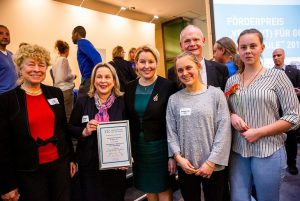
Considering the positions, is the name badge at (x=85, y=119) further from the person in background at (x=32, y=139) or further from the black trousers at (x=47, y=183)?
the black trousers at (x=47, y=183)

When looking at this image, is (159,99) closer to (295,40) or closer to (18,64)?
(18,64)

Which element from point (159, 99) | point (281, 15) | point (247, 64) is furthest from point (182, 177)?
point (281, 15)

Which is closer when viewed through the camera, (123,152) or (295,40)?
(123,152)

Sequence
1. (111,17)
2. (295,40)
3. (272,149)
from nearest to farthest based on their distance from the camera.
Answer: (272,149) < (295,40) < (111,17)

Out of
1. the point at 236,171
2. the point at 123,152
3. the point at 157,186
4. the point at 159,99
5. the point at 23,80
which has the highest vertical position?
the point at 23,80

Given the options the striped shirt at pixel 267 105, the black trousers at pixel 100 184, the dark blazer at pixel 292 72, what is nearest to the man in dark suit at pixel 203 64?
the striped shirt at pixel 267 105

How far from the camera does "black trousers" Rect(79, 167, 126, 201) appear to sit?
194cm

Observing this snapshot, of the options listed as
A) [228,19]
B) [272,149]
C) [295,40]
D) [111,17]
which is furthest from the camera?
[111,17]

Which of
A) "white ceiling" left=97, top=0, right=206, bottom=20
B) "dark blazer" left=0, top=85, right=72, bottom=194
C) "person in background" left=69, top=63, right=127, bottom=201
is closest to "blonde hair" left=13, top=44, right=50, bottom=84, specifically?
"dark blazer" left=0, top=85, right=72, bottom=194

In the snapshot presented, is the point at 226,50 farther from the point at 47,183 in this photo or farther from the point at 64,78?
the point at 64,78

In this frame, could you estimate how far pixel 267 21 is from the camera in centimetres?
365

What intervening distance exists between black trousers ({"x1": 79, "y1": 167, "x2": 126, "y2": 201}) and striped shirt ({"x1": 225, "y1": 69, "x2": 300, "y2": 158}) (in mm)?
973

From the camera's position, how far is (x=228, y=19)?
353 centimetres

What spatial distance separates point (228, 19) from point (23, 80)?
111 inches
